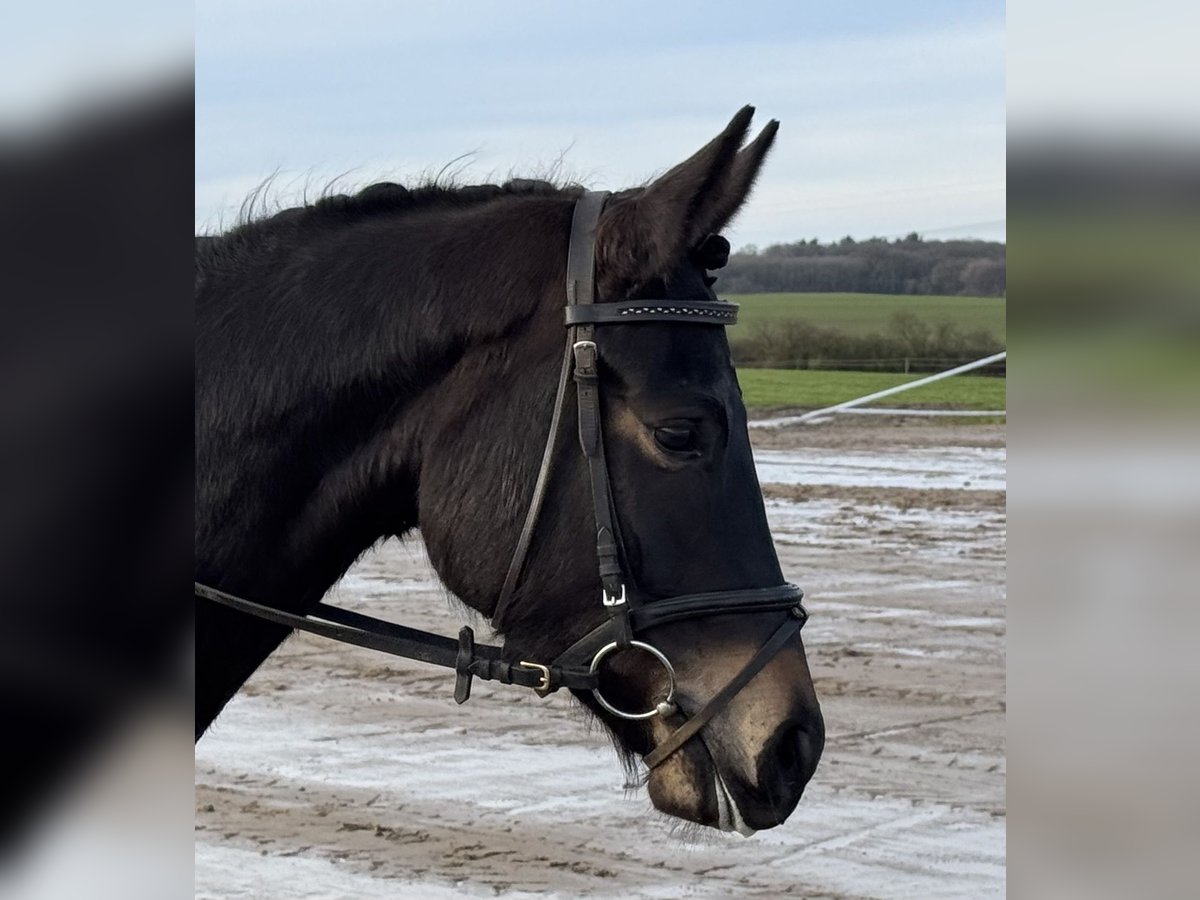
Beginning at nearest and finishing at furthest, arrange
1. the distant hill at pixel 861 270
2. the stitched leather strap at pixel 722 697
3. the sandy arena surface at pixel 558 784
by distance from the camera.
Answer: the stitched leather strap at pixel 722 697 < the sandy arena surface at pixel 558 784 < the distant hill at pixel 861 270

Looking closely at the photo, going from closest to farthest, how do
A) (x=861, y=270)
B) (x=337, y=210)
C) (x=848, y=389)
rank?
(x=337, y=210) → (x=848, y=389) → (x=861, y=270)

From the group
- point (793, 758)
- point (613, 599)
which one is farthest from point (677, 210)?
point (793, 758)

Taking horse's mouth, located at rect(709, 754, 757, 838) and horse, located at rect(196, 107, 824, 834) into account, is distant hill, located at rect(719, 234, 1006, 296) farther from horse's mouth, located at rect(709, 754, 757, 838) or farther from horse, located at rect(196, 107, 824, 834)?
horse's mouth, located at rect(709, 754, 757, 838)

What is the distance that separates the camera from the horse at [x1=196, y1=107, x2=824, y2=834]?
84.8 inches

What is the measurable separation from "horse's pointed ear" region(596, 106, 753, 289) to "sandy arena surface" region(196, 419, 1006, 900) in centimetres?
78

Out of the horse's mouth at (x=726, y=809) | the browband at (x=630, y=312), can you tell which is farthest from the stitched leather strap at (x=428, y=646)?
the browband at (x=630, y=312)

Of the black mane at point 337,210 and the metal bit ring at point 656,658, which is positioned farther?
the black mane at point 337,210

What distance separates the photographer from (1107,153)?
0.91 metres

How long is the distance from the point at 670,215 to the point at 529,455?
45 centimetres

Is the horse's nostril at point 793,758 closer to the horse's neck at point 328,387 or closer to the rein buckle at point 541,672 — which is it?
the rein buckle at point 541,672

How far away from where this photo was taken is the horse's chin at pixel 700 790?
7.07ft

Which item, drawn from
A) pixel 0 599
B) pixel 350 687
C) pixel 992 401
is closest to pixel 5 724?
pixel 0 599

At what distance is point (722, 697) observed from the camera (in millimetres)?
2135

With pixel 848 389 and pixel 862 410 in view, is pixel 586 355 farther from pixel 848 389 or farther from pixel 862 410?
pixel 848 389
